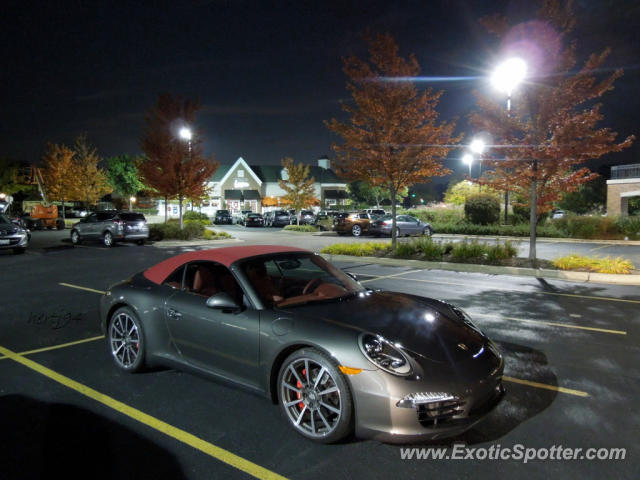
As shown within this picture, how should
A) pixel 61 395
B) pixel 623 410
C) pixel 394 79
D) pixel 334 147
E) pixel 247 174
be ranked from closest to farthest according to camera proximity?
pixel 623 410
pixel 61 395
pixel 394 79
pixel 334 147
pixel 247 174

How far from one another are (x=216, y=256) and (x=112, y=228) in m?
19.3

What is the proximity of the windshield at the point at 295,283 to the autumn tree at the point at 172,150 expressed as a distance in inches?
868

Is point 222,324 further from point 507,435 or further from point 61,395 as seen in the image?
point 507,435

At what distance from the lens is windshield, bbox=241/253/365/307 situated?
167 inches

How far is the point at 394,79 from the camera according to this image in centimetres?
1608

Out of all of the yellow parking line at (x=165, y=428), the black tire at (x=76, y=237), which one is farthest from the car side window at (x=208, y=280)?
the black tire at (x=76, y=237)

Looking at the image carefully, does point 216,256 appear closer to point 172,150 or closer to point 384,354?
point 384,354

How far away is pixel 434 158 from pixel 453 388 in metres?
14.7

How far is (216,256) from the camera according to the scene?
459 cm

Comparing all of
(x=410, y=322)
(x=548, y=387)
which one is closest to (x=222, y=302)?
(x=410, y=322)

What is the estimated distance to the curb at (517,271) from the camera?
1135 cm

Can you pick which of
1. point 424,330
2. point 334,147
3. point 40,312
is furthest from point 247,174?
point 424,330

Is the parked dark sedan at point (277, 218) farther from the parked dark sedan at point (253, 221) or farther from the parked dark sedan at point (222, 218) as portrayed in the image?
the parked dark sedan at point (222, 218)

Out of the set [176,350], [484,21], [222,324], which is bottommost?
[176,350]
